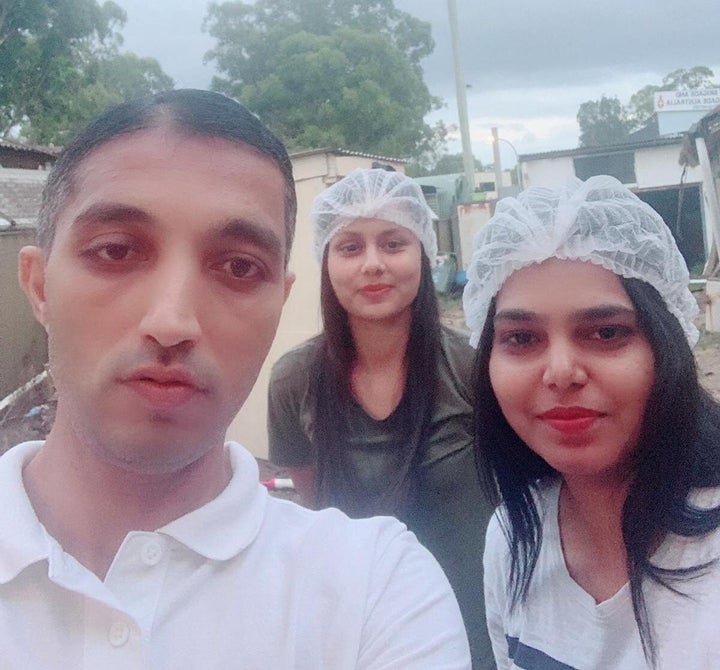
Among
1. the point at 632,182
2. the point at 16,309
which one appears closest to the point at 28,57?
the point at 16,309

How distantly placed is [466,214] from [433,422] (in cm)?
1347

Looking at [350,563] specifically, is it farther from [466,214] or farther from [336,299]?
[466,214]

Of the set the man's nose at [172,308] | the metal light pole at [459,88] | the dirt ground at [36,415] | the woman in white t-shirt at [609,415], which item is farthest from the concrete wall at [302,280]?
the metal light pole at [459,88]

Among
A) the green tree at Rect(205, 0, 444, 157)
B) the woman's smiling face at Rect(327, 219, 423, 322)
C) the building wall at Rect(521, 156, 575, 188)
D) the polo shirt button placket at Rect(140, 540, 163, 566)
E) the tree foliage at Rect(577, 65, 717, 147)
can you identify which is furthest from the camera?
the tree foliage at Rect(577, 65, 717, 147)

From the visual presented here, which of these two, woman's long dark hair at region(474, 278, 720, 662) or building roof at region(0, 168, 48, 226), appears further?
building roof at region(0, 168, 48, 226)

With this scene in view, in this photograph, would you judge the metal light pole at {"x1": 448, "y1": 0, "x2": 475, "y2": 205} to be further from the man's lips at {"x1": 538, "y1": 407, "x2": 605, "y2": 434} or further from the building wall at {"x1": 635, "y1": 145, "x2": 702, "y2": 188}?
the man's lips at {"x1": 538, "y1": 407, "x2": 605, "y2": 434}

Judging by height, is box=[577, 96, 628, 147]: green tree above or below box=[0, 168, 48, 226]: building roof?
above

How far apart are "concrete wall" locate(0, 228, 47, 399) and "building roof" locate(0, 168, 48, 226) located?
346 millimetres

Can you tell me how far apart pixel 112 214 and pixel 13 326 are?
638 cm

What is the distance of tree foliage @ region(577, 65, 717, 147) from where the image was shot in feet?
146

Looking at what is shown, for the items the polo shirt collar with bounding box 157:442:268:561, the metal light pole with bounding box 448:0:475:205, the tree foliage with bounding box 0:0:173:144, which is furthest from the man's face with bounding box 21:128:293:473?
the tree foliage with bounding box 0:0:173:144

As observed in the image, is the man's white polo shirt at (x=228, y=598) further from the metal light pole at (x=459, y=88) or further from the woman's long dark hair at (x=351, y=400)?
the metal light pole at (x=459, y=88)

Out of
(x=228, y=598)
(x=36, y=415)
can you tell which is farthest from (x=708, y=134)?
(x=228, y=598)

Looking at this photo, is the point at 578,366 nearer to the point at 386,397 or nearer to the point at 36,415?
the point at 386,397
